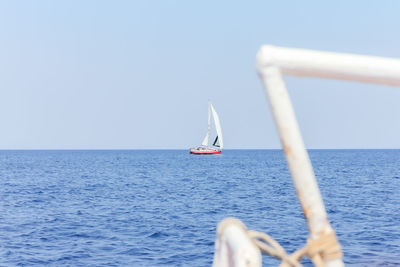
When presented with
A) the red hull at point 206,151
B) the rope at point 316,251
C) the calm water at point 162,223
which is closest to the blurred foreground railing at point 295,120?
the rope at point 316,251

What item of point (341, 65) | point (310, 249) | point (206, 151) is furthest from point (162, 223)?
point (206, 151)

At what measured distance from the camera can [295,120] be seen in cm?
154

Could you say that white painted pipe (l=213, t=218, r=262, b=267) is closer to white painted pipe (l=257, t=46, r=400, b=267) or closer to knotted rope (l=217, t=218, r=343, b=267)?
knotted rope (l=217, t=218, r=343, b=267)

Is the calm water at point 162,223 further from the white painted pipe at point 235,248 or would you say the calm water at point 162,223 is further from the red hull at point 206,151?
the red hull at point 206,151

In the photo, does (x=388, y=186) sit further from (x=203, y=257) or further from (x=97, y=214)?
(x=203, y=257)

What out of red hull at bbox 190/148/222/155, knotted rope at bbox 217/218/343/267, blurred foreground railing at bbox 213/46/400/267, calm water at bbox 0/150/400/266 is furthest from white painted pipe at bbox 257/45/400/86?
red hull at bbox 190/148/222/155

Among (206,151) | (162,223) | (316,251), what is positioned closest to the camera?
(316,251)

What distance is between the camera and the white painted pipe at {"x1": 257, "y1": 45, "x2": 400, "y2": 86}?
4.76ft

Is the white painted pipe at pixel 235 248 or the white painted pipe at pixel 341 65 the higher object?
the white painted pipe at pixel 341 65

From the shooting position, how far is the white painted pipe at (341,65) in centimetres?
145

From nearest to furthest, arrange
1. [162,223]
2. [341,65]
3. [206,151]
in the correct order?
[341,65], [162,223], [206,151]

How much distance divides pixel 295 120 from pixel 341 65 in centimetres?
20

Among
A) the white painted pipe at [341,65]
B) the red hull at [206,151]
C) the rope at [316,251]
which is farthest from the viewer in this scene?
the red hull at [206,151]

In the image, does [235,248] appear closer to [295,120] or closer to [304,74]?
[295,120]
